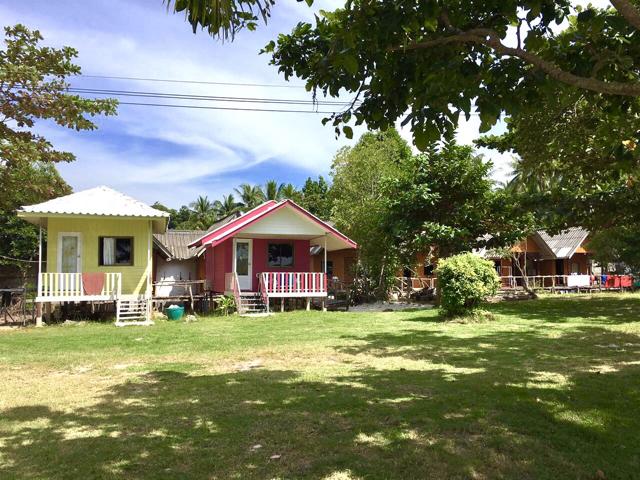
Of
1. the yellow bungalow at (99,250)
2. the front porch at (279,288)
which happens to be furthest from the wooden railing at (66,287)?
the front porch at (279,288)

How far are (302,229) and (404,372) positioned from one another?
43.7 ft

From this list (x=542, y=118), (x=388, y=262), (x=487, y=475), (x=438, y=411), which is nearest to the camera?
(x=487, y=475)

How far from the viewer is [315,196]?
5231 cm

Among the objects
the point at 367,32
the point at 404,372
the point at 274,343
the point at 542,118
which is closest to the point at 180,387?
the point at 404,372

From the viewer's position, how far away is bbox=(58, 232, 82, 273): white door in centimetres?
1817

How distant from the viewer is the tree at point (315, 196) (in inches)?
1982

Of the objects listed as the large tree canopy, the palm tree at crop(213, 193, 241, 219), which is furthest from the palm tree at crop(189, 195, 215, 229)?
the large tree canopy

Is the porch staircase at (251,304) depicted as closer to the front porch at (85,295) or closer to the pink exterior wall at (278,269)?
the pink exterior wall at (278,269)

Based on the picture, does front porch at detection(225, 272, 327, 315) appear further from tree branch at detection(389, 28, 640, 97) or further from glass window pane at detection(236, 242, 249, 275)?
Answer: tree branch at detection(389, 28, 640, 97)

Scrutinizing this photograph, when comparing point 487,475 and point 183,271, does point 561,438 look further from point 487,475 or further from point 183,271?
point 183,271

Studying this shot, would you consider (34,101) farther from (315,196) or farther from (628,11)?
(315,196)

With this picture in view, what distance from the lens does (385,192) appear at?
2305cm

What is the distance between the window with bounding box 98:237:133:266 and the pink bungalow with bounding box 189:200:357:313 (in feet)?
8.38

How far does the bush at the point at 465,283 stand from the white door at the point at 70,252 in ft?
41.5
